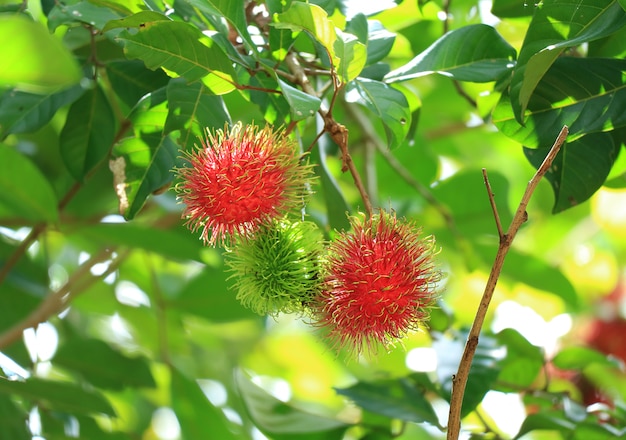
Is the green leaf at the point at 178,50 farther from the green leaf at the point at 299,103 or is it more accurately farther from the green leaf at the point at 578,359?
the green leaf at the point at 578,359

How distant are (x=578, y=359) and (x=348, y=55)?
1.06m

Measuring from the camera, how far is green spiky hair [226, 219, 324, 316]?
3.93 ft

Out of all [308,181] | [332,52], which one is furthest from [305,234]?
[332,52]

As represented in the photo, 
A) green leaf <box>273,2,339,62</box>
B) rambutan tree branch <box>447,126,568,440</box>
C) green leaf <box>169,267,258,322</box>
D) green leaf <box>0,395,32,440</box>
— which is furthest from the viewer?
green leaf <box>169,267,258,322</box>

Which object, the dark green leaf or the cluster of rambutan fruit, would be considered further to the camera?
the dark green leaf

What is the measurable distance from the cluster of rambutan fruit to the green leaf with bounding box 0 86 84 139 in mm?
324

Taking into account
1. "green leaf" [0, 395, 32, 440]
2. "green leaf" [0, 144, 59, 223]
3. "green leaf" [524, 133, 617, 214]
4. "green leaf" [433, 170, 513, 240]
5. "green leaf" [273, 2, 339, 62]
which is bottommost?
"green leaf" [0, 395, 32, 440]

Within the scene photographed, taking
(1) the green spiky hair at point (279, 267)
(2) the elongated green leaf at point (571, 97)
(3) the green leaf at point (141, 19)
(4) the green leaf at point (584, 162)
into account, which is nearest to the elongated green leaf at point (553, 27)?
(2) the elongated green leaf at point (571, 97)

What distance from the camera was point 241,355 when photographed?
10.4ft

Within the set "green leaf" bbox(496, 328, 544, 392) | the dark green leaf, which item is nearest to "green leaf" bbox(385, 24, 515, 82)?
the dark green leaf

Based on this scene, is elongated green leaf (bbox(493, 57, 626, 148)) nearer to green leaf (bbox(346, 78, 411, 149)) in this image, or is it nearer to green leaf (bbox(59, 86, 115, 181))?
green leaf (bbox(346, 78, 411, 149))

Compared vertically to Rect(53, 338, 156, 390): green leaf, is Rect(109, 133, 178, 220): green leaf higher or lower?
higher

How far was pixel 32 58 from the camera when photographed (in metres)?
0.69

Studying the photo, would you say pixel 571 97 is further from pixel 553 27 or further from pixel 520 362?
pixel 520 362
